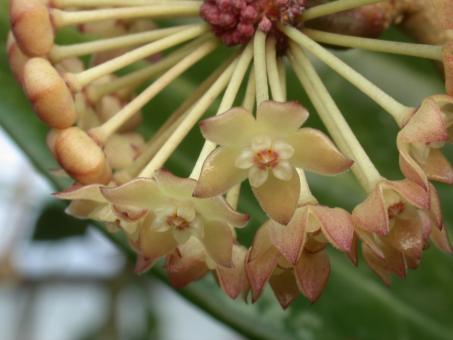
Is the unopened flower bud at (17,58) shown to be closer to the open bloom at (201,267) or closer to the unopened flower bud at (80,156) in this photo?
the unopened flower bud at (80,156)

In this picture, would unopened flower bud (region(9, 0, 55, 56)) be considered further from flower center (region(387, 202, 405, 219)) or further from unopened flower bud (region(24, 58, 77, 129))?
flower center (region(387, 202, 405, 219))

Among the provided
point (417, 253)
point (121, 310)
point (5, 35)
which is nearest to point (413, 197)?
point (417, 253)

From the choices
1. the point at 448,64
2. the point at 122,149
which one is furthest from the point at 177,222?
the point at 448,64

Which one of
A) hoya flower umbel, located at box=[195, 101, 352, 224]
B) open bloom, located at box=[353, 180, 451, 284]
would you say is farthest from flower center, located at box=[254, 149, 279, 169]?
open bloom, located at box=[353, 180, 451, 284]

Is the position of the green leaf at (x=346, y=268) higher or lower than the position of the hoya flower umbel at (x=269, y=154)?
lower

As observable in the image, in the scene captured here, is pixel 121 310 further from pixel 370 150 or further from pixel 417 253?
pixel 417 253

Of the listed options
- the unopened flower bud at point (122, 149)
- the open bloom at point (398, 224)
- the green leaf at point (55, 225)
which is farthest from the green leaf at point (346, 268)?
the green leaf at point (55, 225)
